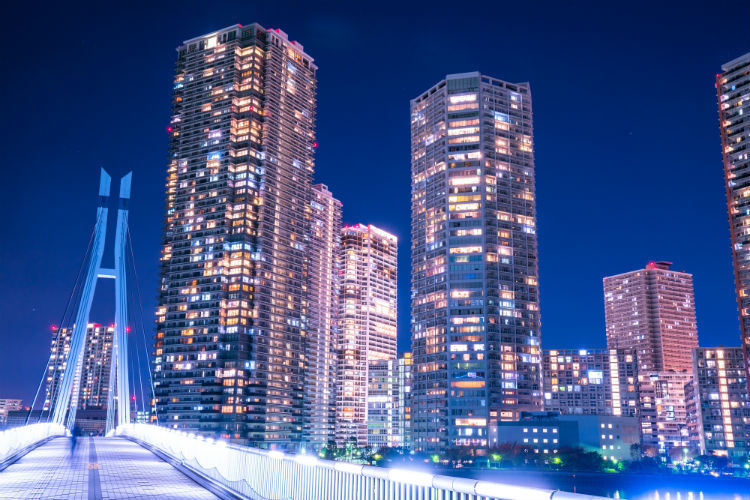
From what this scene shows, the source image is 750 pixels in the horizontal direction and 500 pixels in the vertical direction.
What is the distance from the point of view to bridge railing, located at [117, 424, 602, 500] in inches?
412

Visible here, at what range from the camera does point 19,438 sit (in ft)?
114

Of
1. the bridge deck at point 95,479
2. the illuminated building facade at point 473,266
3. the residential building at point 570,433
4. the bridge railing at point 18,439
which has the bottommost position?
the residential building at point 570,433

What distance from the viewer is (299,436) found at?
189875 millimetres

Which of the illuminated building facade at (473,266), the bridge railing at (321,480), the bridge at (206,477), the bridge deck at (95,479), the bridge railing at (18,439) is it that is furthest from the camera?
the illuminated building facade at (473,266)

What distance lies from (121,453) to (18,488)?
17428 millimetres

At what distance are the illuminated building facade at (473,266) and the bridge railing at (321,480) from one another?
13670 centimetres

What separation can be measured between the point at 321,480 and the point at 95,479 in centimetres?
1133

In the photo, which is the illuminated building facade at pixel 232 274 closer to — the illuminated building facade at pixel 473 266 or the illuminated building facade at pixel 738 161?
the illuminated building facade at pixel 473 266

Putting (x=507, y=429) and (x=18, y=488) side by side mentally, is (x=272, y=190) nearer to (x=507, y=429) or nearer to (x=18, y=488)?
(x=507, y=429)

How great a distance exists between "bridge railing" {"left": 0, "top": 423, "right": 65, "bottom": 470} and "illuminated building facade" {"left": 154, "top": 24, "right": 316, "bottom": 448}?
123633 millimetres

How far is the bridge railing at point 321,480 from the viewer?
34.3ft

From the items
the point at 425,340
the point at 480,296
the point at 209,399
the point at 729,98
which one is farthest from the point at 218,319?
the point at 729,98

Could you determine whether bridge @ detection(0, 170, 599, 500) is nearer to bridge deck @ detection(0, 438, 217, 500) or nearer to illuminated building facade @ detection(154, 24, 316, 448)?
bridge deck @ detection(0, 438, 217, 500)

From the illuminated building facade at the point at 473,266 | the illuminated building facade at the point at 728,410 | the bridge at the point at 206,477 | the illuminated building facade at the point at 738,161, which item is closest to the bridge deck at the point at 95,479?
the bridge at the point at 206,477
